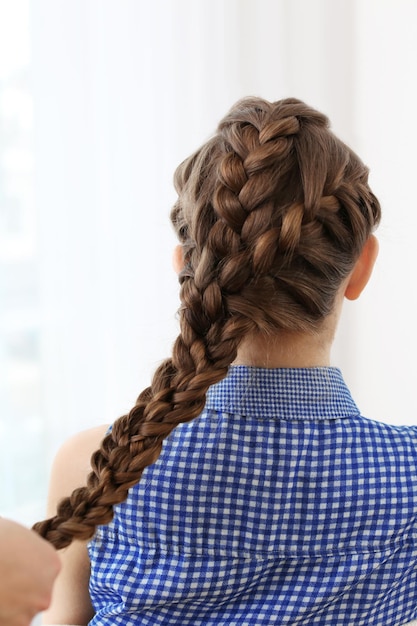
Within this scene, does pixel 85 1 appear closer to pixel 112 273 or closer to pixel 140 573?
pixel 112 273

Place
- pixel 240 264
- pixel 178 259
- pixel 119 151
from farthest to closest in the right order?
pixel 119 151
pixel 178 259
pixel 240 264

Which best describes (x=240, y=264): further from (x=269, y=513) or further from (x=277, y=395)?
(x=269, y=513)

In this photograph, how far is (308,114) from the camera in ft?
2.72

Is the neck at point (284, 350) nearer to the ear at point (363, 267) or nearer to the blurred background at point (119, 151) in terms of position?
the ear at point (363, 267)

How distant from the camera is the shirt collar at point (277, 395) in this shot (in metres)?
0.82

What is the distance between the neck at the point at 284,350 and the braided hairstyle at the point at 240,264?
0.02 meters

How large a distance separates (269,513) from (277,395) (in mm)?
121

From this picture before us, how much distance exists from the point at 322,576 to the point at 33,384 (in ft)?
2.87

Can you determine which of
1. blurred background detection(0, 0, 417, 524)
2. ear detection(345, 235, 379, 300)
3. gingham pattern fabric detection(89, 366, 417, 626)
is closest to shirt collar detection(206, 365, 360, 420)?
gingham pattern fabric detection(89, 366, 417, 626)

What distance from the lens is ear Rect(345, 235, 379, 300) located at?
882 mm

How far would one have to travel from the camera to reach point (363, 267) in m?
0.90

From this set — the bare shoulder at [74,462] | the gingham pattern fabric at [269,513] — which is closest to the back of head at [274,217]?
the gingham pattern fabric at [269,513]

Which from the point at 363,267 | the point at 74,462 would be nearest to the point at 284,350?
the point at 363,267

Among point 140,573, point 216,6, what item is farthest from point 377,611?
point 216,6
